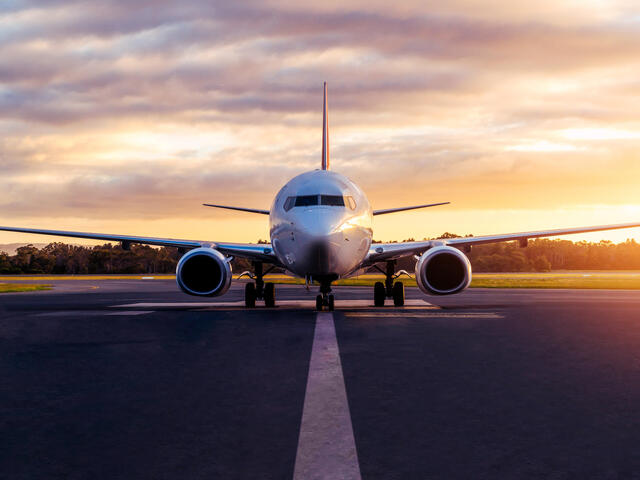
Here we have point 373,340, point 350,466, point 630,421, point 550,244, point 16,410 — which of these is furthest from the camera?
point 550,244

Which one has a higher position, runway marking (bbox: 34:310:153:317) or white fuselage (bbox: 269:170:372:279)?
white fuselage (bbox: 269:170:372:279)

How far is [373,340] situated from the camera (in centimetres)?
1086

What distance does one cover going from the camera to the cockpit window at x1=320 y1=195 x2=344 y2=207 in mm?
15867

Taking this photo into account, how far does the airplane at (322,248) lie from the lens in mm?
15203

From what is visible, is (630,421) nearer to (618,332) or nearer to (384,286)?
(618,332)

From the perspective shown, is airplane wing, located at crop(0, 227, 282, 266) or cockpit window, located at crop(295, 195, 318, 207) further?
airplane wing, located at crop(0, 227, 282, 266)

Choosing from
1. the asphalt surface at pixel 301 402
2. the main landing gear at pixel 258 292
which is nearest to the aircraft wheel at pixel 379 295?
the main landing gear at pixel 258 292

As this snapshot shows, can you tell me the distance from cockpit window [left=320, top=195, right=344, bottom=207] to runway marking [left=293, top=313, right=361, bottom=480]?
7.76 meters

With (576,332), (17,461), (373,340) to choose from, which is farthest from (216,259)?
(17,461)

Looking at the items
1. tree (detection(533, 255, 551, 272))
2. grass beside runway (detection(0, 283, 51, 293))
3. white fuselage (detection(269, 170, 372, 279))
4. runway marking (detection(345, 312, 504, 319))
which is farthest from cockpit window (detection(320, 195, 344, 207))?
tree (detection(533, 255, 551, 272))

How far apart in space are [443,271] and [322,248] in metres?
4.51

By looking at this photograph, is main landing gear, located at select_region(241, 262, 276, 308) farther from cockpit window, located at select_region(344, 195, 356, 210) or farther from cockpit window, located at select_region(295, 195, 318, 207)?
cockpit window, located at select_region(344, 195, 356, 210)

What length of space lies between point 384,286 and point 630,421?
15147 millimetres

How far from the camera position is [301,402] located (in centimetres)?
614
